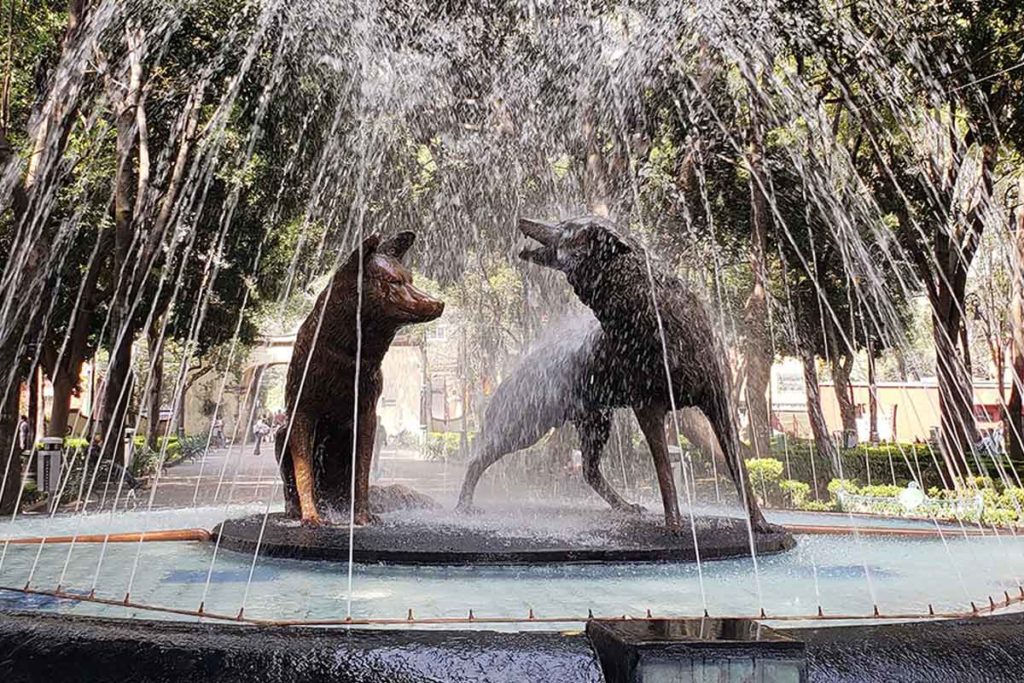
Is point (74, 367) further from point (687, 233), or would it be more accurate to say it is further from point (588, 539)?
point (588, 539)

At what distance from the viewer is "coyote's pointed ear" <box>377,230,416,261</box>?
22.0ft

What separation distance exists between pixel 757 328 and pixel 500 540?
1831 centimetres

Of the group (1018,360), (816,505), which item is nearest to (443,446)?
(1018,360)

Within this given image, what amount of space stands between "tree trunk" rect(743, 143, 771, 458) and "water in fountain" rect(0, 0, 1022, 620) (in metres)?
0.10

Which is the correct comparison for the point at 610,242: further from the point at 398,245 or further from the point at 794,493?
the point at 794,493

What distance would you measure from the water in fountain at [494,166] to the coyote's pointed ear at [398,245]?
207 cm

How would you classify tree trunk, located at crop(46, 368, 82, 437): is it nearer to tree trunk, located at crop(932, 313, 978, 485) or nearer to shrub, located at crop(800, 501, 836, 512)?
shrub, located at crop(800, 501, 836, 512)

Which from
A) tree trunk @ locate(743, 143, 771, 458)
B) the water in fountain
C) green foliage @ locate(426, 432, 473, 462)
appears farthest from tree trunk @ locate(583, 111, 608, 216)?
green foliage @ locate(426, 432, 473, 462)

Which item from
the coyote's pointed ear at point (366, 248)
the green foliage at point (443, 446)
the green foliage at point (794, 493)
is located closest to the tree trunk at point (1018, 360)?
the green foliage at point (794, 493)

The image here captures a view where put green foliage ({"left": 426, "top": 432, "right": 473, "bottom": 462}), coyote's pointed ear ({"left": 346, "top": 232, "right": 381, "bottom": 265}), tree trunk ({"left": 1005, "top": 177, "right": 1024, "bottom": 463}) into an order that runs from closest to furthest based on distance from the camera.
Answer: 1. coyote's pointed ear ({"left": 346, "top": 232, "right": 381, "bottom": 265})
2. tree trunk ({"left": 1005, "top": 177, "right": 1024, "bottom": 463})
3. green foliage ({"left": 426, "top": 432, "right": 473, "bottom": 462})

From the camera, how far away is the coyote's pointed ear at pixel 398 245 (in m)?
6.71

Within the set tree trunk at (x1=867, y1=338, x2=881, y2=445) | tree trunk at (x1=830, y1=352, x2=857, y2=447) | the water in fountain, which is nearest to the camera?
the water in fountain

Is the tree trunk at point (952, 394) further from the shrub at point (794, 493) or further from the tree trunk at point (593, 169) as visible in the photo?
the tree trunk at point (593, 169)

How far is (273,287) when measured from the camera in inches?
974
